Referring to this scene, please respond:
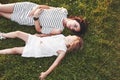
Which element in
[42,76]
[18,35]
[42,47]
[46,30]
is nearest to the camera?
[42,76]

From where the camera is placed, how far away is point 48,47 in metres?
6.85

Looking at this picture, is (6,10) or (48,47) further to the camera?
(6,10)

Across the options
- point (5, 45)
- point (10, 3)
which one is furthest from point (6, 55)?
point (10, 3)

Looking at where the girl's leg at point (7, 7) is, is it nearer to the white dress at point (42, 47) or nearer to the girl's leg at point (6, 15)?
the girl's leg at point (6, 15)

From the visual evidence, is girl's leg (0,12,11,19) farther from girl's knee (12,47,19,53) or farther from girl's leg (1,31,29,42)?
girl's knee (12,47,19,53)

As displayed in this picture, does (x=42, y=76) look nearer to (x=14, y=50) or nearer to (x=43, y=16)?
(x=14, y=50)

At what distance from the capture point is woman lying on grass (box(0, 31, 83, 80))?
22.4 ft

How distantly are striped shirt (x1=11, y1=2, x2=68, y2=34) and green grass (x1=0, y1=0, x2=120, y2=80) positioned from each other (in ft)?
0.55

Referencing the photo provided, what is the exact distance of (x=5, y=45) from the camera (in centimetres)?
710

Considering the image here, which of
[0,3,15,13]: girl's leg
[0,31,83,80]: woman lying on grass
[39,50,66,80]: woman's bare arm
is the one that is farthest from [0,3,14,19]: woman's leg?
[39,50,66,80]: woman's bare arm

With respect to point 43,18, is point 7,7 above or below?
above

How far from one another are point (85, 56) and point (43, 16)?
1.27m

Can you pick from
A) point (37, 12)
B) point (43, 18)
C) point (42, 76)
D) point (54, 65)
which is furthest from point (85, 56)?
point (37, 12)

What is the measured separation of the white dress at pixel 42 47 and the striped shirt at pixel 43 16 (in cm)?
46
